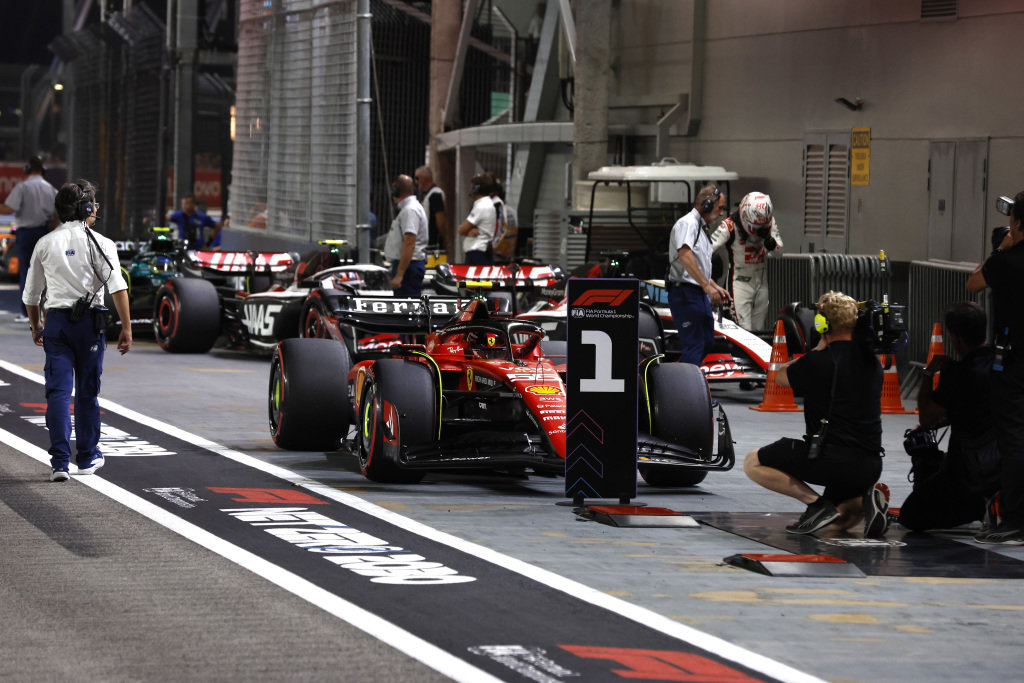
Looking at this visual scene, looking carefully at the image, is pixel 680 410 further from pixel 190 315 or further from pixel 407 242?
pixel 190 315

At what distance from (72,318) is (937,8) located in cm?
1178

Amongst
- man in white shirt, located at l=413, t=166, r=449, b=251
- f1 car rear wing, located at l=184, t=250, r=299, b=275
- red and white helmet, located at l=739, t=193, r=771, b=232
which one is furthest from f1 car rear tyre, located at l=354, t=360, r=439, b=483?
man in white shirt, located at l=413, t=166, r=449, b=251

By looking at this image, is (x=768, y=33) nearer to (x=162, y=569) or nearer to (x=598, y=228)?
(x=598, y=228)

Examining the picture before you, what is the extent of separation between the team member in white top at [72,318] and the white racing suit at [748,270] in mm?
7905

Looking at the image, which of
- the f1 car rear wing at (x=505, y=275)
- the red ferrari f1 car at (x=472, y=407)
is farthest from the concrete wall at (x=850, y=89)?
the red ferrari f1 car at (x=472, y=407)

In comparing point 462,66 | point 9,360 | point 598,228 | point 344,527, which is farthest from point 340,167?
point 344,527

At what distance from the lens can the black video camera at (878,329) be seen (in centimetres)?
889

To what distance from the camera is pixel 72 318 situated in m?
10.3

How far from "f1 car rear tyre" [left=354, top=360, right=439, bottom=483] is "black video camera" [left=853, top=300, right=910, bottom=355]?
2581 millimetres

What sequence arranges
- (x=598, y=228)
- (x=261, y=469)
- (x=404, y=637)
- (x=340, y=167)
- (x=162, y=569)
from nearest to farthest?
(x=404, y=637) < (x=162, y=569) < (x=261, y=469) < (x=598, y=228) < (x=340, y=167)

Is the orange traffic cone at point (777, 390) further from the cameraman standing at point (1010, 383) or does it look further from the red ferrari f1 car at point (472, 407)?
the cameraman standing at point (1010, 383)

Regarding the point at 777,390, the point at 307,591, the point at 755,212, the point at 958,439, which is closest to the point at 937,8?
the point at 755,212

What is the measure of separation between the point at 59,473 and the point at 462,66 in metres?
19.5

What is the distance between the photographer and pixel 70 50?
4938 cm
